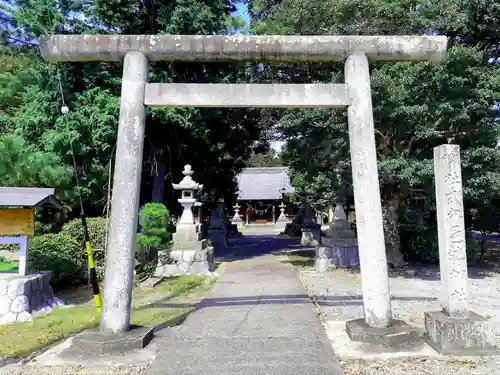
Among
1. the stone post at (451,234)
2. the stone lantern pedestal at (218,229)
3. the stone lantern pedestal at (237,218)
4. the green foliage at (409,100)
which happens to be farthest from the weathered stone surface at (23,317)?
the stone lantern pedestal at (237,218)

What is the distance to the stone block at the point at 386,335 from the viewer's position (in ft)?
15.9

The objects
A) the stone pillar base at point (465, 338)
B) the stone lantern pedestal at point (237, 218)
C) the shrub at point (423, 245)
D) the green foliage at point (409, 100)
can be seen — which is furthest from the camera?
the stone lantern pedestal at point (237, 218)

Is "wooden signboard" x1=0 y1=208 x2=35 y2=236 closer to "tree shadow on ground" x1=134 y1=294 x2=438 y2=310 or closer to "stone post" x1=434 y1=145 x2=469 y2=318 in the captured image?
"tree shadow on ground" x1=134 y1=294 x2=438 y2=310

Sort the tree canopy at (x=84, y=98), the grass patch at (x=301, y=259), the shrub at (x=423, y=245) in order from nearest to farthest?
the tree canopy at (x=84, y=98), the shrub at (x=423, y=245), the grass patch at (x=301, y=259)

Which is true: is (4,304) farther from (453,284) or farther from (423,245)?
(423,245)

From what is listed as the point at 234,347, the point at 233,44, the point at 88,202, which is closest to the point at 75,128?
the point at 88,202

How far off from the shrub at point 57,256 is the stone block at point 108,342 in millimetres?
5056

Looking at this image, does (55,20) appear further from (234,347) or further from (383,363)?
(383,363)

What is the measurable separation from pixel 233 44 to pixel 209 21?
819 cm

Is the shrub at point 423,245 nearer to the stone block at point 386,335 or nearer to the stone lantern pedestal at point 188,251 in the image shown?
the stone lantern pedestal at point 188,251

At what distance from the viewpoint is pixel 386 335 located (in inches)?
191

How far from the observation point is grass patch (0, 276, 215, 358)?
19.1 feet

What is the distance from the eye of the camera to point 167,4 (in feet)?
44.2

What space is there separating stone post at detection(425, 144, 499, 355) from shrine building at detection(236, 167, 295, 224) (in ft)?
106
